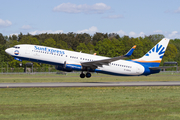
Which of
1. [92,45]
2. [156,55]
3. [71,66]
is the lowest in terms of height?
[71,66]

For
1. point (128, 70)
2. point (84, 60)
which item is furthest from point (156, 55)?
point (84, 60)

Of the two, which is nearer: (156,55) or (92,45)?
(156,55)

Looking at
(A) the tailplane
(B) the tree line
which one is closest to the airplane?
(A) the tailplane

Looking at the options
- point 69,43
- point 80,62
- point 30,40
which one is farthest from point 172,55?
point 80,62

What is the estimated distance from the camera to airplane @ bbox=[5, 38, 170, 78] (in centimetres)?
4262

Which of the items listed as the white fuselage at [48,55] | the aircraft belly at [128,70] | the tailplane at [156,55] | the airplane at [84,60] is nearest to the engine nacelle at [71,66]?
the airplane at [84,60]

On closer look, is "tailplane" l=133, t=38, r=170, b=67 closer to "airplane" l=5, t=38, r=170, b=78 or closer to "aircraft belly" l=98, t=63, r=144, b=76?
"airplane" l=5, t=38, r=170, b=78

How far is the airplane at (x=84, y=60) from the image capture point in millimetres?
42625

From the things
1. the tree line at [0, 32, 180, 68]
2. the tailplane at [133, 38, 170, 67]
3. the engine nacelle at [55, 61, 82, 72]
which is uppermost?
the tree line at [0, 32, 180, 68]

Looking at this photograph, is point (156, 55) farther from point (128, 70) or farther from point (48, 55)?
point (48, 55)

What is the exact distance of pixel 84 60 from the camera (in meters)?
44.6

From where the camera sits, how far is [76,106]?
63.7ft

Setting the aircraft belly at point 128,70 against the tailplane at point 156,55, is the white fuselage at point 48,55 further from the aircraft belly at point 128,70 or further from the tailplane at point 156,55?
the tailplane at point 156,55

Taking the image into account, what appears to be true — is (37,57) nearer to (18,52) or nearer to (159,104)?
(18,52)
